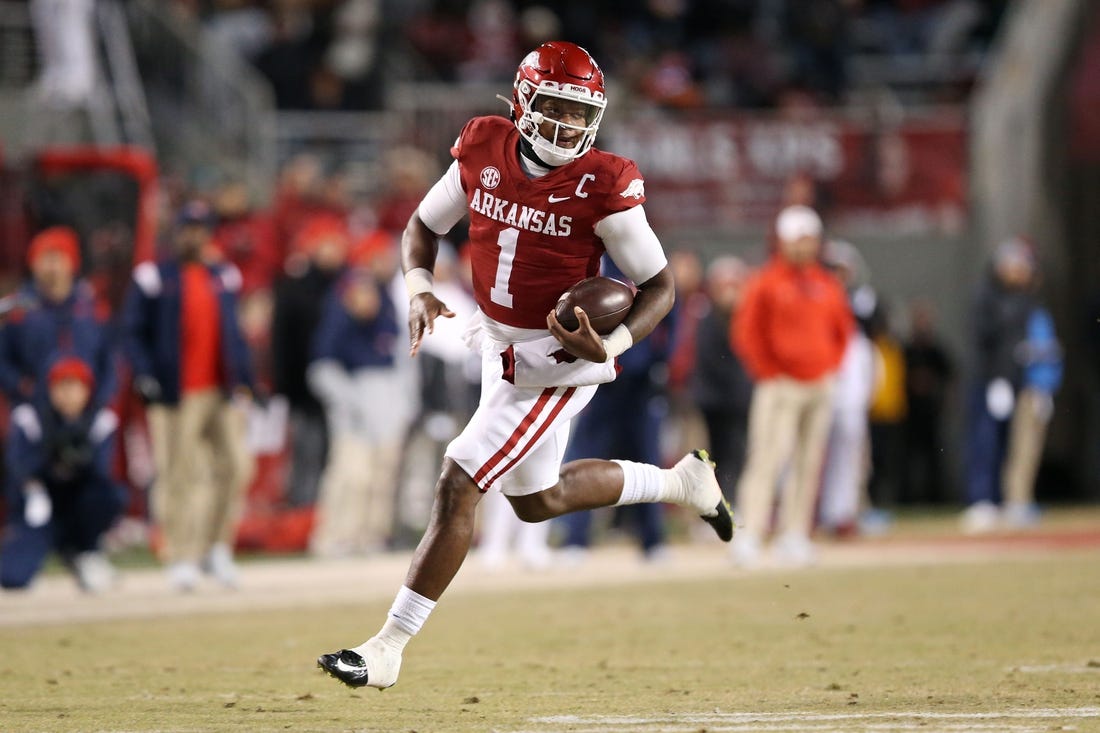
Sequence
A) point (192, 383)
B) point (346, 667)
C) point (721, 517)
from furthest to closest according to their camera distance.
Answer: point (192, 383)
point (721, 517)
point (346, 667)

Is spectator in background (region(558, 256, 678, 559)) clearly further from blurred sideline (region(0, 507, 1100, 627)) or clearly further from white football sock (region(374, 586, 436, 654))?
white football sock (region(374, 586, 436, 654))

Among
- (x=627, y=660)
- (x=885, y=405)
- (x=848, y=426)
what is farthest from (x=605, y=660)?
(x=885, y=405)

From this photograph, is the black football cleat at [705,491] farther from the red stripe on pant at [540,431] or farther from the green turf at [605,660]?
the red stripe on pant at [540,431]

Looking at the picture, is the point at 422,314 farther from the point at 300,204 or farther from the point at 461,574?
the point at 300,204

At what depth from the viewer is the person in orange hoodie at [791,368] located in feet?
Answer: 42.2

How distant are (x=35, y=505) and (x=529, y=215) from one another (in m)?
5.43

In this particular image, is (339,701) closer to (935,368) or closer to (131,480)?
(131,480)

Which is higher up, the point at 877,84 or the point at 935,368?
the point at 877,84

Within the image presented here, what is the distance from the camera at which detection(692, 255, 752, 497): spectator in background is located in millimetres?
15148

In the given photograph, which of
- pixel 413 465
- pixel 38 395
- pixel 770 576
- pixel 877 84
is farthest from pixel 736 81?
pixel 38 395

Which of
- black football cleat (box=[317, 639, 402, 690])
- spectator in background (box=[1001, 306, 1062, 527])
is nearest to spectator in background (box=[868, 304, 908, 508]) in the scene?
spectator in background (box=[1001, 306, 1062, 527])

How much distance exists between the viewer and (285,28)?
20484 millimetres

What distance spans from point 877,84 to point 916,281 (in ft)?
9.06

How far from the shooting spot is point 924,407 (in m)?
18.5
